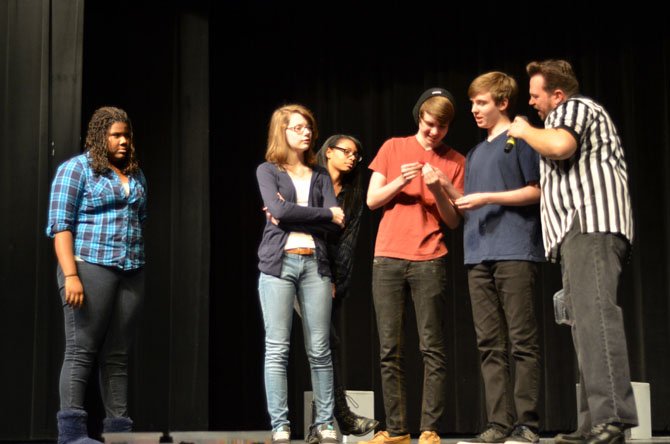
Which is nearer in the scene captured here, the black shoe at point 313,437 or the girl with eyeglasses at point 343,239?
the black shoe at point 313,437

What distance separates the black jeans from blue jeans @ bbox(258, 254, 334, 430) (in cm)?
55

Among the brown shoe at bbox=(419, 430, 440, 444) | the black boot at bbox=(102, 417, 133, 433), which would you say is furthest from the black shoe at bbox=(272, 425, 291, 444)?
the black boot at bbox=(102, 417, 133, 433)

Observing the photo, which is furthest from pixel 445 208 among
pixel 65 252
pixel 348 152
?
pixel 65 252

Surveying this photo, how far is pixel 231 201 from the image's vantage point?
5352mm

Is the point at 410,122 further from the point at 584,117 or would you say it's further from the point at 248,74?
the point at 584,117

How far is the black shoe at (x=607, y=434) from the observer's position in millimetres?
2566

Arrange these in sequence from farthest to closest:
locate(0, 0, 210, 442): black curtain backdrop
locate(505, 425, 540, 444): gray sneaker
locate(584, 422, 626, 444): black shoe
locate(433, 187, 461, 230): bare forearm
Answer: locate(0, 0, 210, 442): black curtain backdrop < locate(433, 187, 461, 230): bare forearm < locate(505, 425, 540, 444): gray sneaker < locate(584, 422, 626, 444): black shoe

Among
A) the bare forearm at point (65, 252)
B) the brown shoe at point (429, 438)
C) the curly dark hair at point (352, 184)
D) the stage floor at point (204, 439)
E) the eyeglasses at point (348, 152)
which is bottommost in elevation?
the stage floor at point (204, 439)

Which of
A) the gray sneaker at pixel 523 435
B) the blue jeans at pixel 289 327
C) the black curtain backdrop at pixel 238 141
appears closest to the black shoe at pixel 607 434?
the gray sneaker at pixel 523 435

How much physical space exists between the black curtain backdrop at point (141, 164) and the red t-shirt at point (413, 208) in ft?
5.77

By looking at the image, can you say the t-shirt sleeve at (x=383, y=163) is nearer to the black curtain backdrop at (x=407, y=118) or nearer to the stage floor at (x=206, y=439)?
the stage floor at (x=206, y=439)

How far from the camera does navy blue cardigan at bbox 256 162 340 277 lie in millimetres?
3074

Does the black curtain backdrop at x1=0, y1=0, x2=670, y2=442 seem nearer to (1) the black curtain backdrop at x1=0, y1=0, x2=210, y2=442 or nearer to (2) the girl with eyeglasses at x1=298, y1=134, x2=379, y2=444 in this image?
(1) the black curtain backdrop at x1=0, y1=0, x2=210, y2=442

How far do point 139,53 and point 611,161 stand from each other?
2.96 metres
